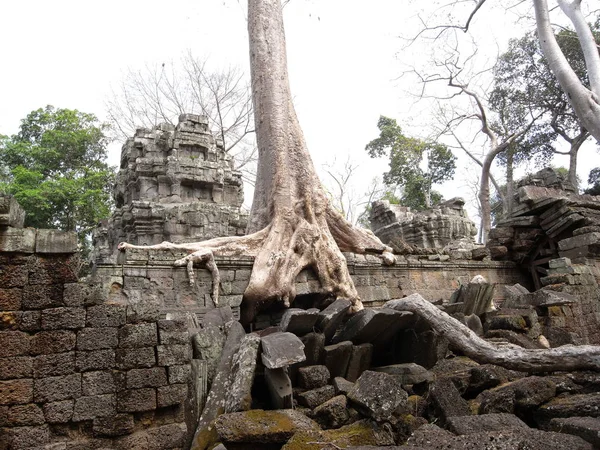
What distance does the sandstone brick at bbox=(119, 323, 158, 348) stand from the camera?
2.98m

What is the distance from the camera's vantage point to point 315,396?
2996mm

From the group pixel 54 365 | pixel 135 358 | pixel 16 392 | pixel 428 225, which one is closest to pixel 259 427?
pixel 135 358

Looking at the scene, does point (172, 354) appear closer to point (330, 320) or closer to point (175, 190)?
point (330, 320)

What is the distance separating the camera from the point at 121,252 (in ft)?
16.3

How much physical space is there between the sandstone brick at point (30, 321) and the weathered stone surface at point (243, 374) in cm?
133

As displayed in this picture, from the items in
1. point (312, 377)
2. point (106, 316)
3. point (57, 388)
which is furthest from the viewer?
point (312, 377)

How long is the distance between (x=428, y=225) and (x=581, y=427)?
480 inches

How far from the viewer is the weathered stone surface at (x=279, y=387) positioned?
2824 mm

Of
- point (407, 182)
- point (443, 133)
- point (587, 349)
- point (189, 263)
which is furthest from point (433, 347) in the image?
point (407, 182)

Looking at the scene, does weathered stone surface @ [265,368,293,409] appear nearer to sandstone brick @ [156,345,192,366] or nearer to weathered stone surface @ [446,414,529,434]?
sandstone brick @ [156,345,192,366]

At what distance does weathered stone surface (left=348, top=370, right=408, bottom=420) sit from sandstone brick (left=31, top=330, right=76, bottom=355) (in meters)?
1.92

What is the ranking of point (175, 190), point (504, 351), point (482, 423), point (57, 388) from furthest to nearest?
point (175, 190), point (504, 351), point (57, 388), point (482, 423)

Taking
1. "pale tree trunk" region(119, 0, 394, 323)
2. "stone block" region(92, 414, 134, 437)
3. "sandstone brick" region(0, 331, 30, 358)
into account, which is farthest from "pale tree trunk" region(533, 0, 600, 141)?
"sandstone brick" region(0, 331, 30, 358)

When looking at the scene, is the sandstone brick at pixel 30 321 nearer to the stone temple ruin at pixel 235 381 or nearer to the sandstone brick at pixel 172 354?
the stone temple ruin at pixel 235 381
